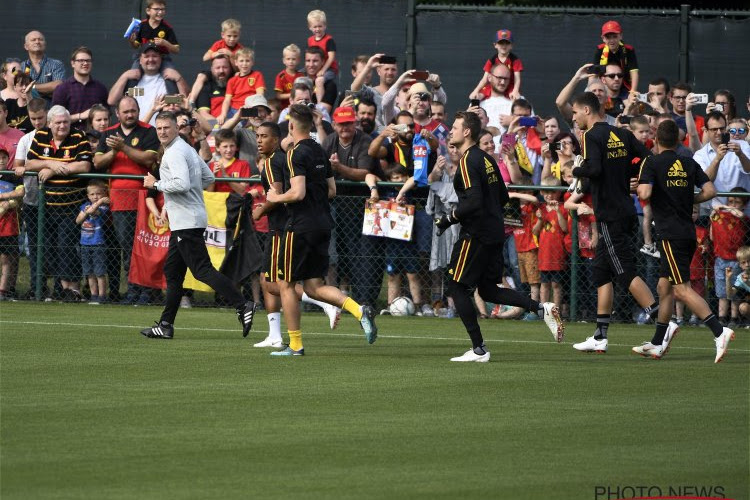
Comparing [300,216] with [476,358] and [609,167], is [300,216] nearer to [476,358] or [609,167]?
[476,358]

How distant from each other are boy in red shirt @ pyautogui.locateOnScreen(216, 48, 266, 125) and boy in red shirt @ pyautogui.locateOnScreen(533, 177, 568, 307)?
4.94 m

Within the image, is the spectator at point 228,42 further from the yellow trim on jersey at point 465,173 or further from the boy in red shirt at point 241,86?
the yellow trim on jersey at point 465,173

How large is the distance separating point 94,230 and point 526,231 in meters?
5.68

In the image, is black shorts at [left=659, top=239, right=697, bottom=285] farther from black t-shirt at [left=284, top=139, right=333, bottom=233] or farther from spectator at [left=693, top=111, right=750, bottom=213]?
spectator at [left=693, top=111, right=750, bottom=213]

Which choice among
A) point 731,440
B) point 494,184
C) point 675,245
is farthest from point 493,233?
point 731,440

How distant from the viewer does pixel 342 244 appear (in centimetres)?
1839

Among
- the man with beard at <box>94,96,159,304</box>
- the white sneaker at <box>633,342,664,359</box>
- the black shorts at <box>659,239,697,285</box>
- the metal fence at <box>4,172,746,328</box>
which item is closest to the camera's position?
the black shorts at <box>659,239,697,285</box>

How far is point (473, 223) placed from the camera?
43.0 feet

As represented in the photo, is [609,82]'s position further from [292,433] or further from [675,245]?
[292,433]

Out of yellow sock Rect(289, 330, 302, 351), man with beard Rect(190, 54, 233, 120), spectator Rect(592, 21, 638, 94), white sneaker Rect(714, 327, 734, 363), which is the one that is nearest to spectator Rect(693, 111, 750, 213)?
spectator Rect(592, 21, 638, 94)

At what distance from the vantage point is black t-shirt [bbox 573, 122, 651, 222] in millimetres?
13570

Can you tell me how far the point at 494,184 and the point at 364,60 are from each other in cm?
760

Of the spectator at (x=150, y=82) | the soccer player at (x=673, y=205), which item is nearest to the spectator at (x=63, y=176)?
the spectator at (x=150, y=82)

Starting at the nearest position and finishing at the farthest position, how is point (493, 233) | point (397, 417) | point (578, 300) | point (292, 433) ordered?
point (292, 433)
point (397, 417)
point (493, 233)
point (578, 300)
